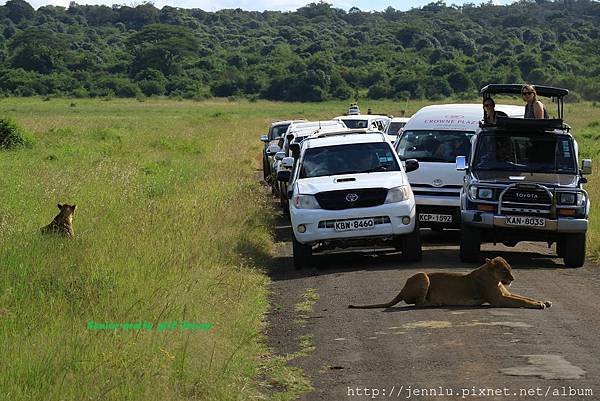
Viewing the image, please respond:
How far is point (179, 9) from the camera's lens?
200 m

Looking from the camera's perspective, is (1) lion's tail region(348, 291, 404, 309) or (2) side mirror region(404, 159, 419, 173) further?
(2) side mirror region(404, 159, 419, 173)

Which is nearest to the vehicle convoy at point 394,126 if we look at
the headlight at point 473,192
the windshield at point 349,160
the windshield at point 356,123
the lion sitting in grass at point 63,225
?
the windshield at point 356,123

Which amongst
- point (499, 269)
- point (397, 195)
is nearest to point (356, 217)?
point (397, 195)

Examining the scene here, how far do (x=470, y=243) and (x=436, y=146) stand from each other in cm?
348

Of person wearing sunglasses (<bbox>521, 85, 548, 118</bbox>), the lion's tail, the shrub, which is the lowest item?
the shrub

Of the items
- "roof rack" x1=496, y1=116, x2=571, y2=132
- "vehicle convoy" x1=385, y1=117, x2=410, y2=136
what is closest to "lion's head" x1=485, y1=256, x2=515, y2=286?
"roof rack" x1=496, y1=116, x2=571, y2=132

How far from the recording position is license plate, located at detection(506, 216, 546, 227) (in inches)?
555

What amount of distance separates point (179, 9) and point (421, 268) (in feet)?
623

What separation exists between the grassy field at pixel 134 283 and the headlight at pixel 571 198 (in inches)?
62.9

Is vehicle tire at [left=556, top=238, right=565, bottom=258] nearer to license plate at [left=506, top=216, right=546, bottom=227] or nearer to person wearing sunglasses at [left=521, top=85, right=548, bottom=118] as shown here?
license plate at [left=506, top=216, right=546, bottom=227]

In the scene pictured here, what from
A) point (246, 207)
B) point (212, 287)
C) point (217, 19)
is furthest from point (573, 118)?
point (217, 19)

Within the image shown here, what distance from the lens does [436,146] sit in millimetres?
17609

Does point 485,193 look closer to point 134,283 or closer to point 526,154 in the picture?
point 526,154

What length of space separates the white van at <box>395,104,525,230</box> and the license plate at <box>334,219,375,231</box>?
2472 mm
